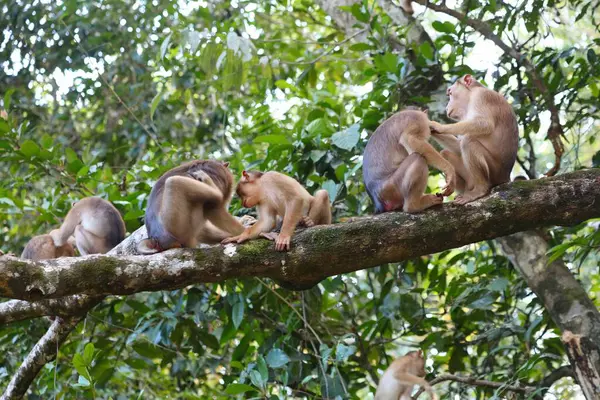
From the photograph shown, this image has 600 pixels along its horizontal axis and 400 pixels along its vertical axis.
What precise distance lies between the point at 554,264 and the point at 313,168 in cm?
257

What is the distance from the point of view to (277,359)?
253 inches

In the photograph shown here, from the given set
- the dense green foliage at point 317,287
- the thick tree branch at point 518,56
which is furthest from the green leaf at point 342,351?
the thick tree branch at point 518,56

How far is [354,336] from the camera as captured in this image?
7.42m

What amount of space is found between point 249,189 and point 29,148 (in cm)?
280

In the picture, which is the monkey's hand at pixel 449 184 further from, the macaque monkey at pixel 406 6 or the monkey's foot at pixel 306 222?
the macaque monkey at pixel 406 6

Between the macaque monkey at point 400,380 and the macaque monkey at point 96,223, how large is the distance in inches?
128

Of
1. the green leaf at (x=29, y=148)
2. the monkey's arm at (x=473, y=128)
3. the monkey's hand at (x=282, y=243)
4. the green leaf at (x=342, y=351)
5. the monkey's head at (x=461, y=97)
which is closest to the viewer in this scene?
the monkey's hand at (x=282, y=243)

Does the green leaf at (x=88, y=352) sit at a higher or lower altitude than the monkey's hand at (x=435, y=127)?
lower

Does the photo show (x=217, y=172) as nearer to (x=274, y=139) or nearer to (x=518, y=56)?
(x=274, y=139)

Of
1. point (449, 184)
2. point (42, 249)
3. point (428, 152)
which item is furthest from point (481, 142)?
point (42, 249)

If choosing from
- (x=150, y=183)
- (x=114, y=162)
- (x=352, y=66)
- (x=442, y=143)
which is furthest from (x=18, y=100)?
(x=442, y=143)

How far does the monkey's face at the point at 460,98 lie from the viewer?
20.8 feet

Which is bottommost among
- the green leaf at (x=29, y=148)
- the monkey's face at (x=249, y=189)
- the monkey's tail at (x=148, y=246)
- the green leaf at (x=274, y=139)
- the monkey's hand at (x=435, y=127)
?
the monkey's tail at (x=148, y=246)

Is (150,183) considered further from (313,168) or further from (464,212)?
(464,212)
